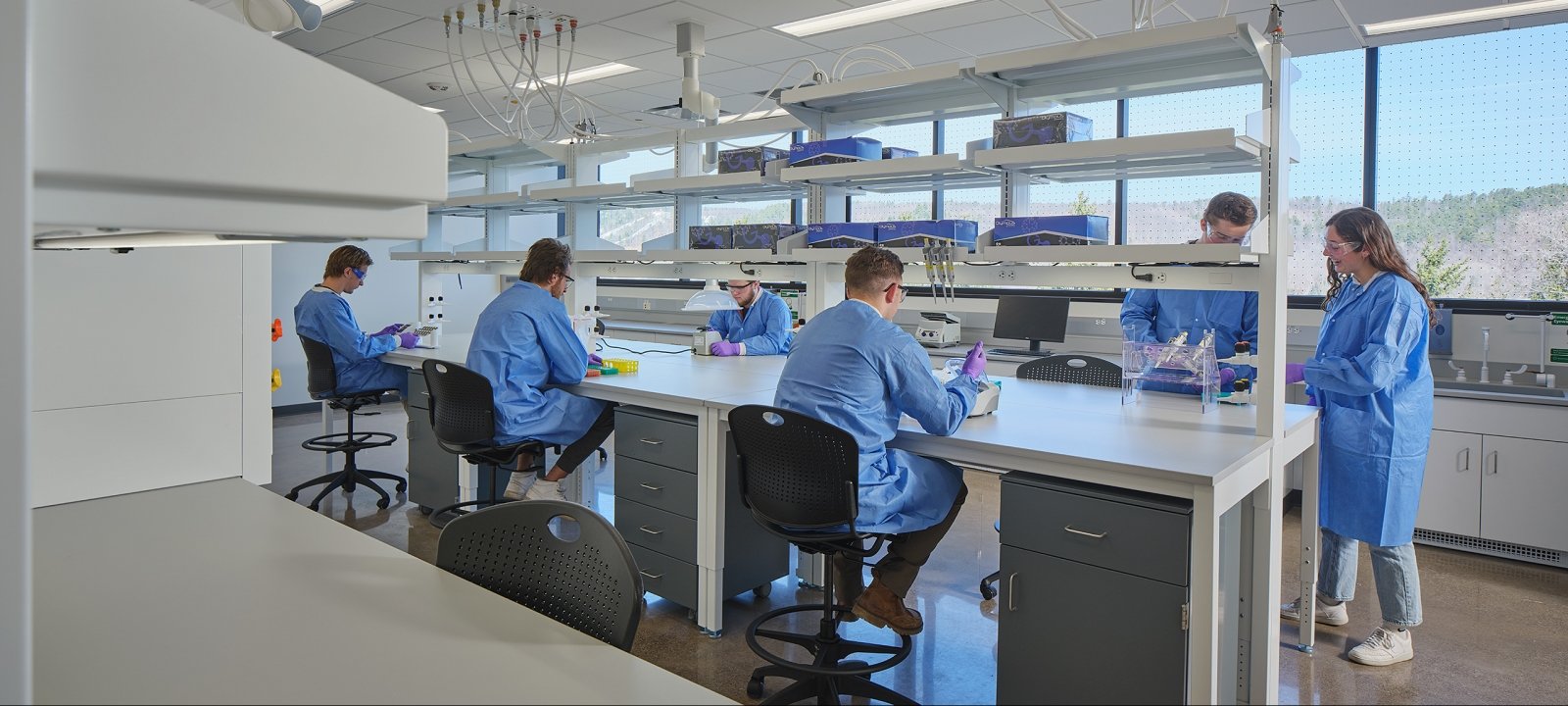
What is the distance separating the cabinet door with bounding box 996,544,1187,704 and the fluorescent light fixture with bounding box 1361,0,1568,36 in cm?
357

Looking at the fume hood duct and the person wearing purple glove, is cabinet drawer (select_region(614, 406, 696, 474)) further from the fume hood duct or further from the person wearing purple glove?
the fume hood duct

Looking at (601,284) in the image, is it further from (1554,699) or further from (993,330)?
(1554,699)

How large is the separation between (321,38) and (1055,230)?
427 cm

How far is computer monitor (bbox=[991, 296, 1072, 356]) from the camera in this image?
523cm

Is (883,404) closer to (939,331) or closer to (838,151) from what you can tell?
(838,151)

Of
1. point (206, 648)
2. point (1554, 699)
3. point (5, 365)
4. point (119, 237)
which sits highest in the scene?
point (119, 237)

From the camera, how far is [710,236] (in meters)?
3.94

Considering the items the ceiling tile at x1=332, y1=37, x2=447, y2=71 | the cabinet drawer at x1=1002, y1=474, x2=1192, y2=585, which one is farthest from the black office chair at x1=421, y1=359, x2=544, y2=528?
the ceiling tile at x1=332, y1=37, x2=447, y2=71

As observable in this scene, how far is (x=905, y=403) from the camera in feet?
7.69

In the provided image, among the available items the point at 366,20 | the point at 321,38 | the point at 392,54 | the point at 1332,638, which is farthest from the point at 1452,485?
the point at 321,38

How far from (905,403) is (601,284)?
542cm

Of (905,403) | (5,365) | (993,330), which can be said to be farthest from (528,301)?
(993,330)

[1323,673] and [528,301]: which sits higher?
[528,301]

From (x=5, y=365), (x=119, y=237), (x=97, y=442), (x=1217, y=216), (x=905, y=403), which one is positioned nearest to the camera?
(x=5, y=365)
